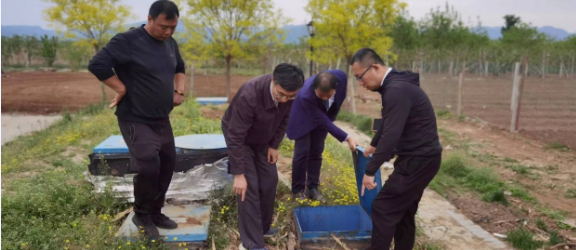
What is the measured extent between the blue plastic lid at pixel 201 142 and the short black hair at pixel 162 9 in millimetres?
1970

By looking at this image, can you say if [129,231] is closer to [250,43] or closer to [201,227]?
[201,227]

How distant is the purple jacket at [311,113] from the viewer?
442 centimetres

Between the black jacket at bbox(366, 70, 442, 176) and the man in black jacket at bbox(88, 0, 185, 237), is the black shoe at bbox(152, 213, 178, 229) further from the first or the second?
the black jacket at bbox(366, 70, 442, 176)

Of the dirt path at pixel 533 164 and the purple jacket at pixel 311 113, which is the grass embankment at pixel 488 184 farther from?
the purple jacket at pixel 311 113

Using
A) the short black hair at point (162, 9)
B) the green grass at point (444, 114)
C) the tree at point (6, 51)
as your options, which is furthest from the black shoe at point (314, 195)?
the tree at point (6, 51)

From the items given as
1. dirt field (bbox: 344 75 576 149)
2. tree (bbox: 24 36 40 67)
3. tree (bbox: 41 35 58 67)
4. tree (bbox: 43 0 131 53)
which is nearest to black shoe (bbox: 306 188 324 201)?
dirt field (bbox: 344 75 576 149)

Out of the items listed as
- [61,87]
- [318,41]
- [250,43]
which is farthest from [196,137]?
[61,87]

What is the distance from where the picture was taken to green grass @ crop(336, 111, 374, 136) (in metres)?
10.9

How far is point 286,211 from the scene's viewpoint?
4363mm

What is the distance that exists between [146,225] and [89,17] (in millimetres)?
13425

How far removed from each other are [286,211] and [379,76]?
5.77 feet

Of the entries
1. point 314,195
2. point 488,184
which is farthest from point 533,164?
point 314,195

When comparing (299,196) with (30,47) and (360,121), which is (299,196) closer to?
(360,121)

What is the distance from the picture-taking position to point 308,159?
191 inches
